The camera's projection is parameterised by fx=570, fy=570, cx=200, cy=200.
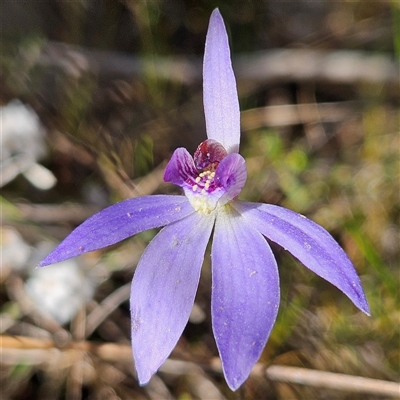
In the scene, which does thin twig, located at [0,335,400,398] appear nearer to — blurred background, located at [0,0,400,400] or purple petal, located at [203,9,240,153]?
blurred background, located at [0,0,400,400]

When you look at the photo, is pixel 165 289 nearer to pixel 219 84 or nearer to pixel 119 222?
pixel 119 222

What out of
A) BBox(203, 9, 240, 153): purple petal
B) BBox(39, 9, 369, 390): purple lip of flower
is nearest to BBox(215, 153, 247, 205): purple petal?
BBox(39, 9, 369, 390): purple lip of flower

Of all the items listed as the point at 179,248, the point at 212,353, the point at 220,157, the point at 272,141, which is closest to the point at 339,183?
the point at 272,141

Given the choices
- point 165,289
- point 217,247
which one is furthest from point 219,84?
point 165,289

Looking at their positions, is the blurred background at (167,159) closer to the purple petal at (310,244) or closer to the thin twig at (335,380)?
the thin twig at (335,380)

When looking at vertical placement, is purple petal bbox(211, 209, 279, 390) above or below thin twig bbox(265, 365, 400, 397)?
above
